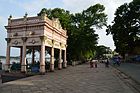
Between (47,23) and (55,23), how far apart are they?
4.53m

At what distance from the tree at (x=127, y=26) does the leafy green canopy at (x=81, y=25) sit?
5.60 meters

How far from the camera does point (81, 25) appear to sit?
55562 mm

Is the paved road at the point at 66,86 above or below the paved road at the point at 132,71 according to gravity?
below

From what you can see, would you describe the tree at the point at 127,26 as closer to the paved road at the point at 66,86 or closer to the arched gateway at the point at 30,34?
the arched gateway at the point at 30,34

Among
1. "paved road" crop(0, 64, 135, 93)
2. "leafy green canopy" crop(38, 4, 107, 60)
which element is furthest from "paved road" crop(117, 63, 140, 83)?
"leafy green canopy" crop(38, 4, 107, 60)

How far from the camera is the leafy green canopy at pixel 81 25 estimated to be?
47.0 meters

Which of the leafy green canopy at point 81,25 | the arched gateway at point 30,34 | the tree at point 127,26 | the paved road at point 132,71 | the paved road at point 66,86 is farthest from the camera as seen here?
the tree at point 127,26

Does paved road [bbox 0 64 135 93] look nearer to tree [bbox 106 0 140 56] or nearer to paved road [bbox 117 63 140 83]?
paved road [bbox 117 63 140 83]

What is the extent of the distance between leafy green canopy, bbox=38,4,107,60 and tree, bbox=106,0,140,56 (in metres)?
5.60

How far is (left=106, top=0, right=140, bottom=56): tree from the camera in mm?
60625

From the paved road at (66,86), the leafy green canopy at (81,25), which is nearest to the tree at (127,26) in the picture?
the leafy green canopy at (81,25)

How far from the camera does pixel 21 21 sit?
26734 millimetres

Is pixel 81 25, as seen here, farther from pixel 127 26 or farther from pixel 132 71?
pixel 132 71

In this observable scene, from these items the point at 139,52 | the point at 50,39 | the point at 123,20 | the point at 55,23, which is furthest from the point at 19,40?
the point at 139,52
